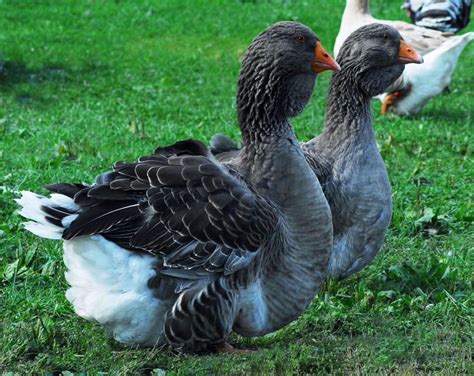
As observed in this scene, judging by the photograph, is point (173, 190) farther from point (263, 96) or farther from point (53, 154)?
point (53, 154)

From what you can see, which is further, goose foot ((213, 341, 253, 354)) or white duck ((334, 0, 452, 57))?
white duck ((334, 0, 452, 57))

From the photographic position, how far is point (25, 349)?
16.6 ft

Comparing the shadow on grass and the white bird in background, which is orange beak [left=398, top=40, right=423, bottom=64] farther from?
the shadow on grass

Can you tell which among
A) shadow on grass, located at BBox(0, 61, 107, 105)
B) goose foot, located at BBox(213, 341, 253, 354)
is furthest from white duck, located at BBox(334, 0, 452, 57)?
goose foot, located at BBox(213, 341, 253, 354)

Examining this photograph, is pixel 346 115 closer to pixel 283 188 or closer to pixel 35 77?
pixel 283 188

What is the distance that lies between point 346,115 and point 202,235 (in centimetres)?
189

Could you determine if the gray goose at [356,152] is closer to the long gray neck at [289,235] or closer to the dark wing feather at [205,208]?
the long gray neck at [289,235]

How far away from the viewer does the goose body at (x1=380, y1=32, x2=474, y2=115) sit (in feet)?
36.1

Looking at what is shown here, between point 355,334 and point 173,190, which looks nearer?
point 173,190

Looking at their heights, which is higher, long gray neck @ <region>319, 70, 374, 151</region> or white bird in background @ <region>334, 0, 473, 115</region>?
long gray neck @ <region>319, 70, 374, 151</region>

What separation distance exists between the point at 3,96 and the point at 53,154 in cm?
287

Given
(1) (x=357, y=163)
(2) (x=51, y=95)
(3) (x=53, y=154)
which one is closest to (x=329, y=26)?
(2) (x=51, y=95)

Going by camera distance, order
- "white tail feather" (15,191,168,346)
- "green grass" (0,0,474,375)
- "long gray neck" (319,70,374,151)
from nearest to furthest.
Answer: "white tail feather" (15,191,168,346), "green grass" (0,0,474,375), "long gray neck" (319,70,374,151)

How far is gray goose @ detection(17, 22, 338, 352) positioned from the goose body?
19.0 ft
